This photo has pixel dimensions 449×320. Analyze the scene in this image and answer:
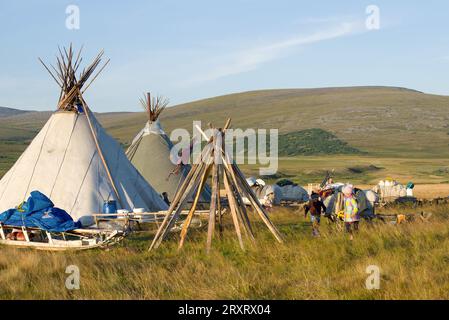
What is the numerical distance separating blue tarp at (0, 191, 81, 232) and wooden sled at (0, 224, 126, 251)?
0.13m

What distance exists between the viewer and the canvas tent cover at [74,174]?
1673 centimetres

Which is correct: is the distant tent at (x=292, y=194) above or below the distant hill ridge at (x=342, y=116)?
below

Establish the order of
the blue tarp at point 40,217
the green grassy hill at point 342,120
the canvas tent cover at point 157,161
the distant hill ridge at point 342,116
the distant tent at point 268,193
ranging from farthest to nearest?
the distant hill ridge at point 342,116 → the green grassy hill at point 342,120 → the distant tent at point 268,193 → the canvas tent cover at point 157,161 → the blue tarp at point 40,217

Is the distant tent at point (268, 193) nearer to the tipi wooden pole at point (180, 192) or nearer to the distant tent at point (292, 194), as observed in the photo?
the distant tent at point (292, 194)

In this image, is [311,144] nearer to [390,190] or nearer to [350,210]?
[390,190]

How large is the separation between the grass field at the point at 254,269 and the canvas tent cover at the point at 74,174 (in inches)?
153

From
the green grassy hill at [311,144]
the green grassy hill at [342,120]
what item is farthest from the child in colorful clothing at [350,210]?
the green grassy hill at [311,144]

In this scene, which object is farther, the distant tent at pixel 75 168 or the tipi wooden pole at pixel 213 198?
the distant tent at pixel 75 168

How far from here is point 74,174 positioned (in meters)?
17.1

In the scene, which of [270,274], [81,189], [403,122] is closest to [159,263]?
[270,274]

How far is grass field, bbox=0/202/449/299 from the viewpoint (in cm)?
820

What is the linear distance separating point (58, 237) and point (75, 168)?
10.00 feet
